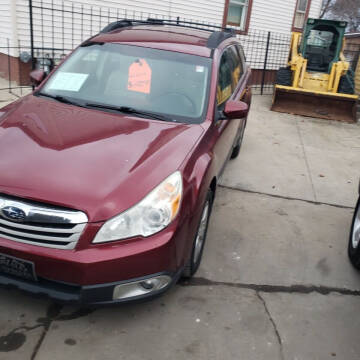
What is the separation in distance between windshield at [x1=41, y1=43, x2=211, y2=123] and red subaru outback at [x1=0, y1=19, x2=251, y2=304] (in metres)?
0.01

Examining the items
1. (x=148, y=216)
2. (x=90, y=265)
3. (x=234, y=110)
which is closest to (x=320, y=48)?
(x=234, y=110)

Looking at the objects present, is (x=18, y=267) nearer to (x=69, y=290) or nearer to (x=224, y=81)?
(x=69, y=290)

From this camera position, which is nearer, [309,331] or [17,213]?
[17,213]

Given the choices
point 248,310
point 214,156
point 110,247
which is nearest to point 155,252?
point 110,247

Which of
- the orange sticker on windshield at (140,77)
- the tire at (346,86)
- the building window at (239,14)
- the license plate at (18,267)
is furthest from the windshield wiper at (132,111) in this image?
the building window at (239,14)

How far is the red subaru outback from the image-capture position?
2266mm

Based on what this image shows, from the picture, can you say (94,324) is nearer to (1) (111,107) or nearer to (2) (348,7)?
(1) (111,107)

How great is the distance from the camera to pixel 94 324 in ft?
8.71

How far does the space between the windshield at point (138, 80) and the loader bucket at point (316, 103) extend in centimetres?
620

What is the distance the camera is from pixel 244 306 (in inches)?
117

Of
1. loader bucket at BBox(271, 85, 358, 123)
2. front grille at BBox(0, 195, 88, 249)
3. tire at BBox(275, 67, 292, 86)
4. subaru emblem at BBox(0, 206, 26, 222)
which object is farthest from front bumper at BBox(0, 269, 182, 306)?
tire at BBox(275, 67, 292, 86)

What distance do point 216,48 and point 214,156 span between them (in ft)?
4.32

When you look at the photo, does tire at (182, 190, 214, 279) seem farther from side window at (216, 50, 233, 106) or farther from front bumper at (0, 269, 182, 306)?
side window at (216, 50, 233, 106)

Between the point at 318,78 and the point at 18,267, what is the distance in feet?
31.2
